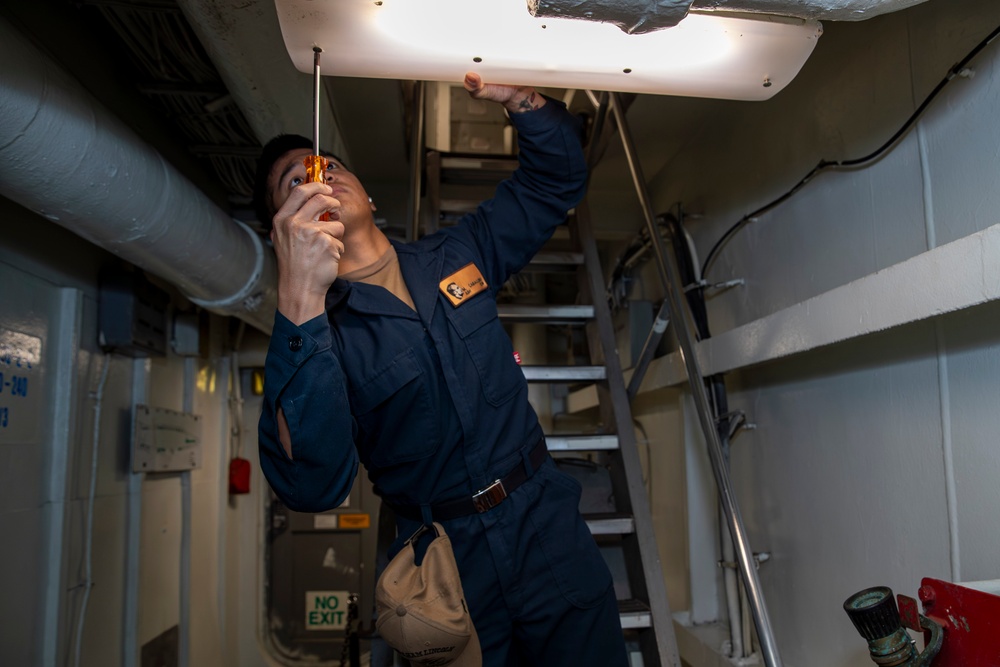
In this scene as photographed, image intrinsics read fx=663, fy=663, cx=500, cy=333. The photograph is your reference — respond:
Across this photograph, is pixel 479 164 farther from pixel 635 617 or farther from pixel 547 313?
pixel 635 617

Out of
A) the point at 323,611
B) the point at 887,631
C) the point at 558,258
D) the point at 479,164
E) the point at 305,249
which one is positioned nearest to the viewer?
the point at 887,631

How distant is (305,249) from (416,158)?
122 cm

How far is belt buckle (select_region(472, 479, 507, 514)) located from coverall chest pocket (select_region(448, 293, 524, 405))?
0.16 metres

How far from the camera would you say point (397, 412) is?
1.25 m

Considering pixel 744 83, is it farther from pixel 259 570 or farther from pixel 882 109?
pixel 259 570

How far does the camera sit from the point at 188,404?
2.79m

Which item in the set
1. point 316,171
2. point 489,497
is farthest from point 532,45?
point 489,497

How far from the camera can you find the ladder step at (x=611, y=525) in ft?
5.37

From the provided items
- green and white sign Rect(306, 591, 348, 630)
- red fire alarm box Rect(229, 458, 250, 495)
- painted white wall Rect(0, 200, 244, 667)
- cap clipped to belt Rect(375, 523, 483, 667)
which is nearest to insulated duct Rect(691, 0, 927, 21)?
cap clipped to belt Rect(375, 523, 483, 667)

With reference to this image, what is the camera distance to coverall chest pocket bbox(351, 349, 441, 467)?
1.23 metres

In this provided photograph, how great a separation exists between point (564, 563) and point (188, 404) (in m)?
2.08

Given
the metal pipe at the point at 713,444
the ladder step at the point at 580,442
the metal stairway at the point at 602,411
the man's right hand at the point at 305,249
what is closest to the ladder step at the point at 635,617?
the metal stairway at the point at 602,411

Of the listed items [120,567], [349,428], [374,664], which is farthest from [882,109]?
[120,567]

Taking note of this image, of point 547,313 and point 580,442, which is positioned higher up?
point 547,313
